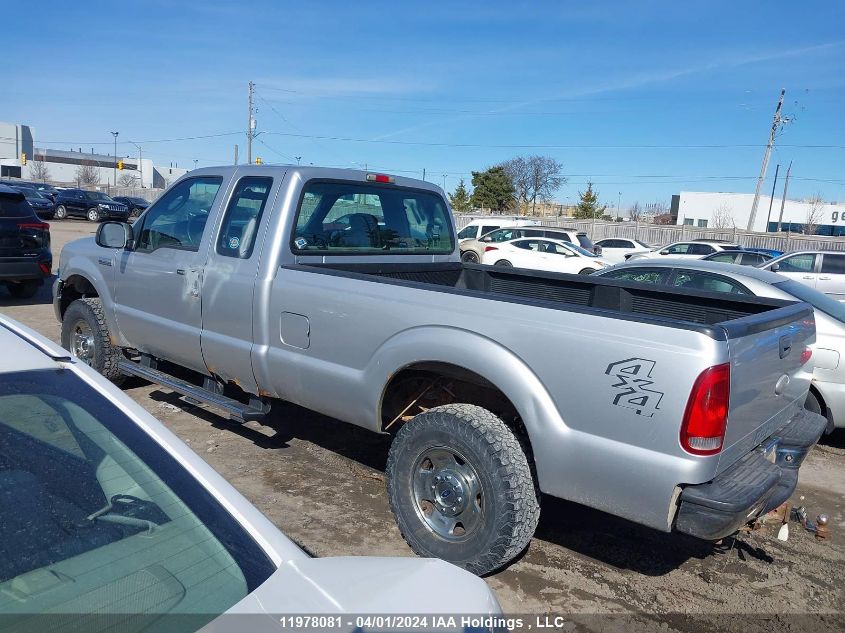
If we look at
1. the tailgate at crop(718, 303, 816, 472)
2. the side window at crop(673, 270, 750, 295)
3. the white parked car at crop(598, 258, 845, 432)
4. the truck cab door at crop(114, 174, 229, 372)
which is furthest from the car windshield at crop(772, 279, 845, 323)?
the truck cab door at crop(114, 174, 229, 372)

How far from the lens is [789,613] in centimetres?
345

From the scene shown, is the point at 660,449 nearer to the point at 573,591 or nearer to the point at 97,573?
the point at 573,591

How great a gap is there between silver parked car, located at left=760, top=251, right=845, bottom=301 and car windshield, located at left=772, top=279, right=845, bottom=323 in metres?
8.78

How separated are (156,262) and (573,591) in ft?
12.7

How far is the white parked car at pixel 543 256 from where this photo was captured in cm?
1912

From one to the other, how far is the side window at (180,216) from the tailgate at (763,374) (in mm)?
3780

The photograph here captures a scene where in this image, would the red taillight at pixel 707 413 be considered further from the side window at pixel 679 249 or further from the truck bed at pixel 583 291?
the side window at pixel 679 249

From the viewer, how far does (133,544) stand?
5.77 feet

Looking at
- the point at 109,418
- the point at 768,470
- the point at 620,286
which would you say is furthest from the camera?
the point at 620,286

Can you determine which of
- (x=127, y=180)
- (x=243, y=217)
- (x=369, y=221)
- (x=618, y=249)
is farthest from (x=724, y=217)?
(x=127, y=180)

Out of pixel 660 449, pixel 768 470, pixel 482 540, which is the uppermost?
pixel 660 449

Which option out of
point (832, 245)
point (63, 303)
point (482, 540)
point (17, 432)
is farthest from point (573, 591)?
point (832, 245)

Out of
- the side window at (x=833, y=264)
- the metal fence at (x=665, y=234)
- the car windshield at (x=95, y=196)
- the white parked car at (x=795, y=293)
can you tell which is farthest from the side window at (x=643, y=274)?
the car windshield at (x=95, y=196)

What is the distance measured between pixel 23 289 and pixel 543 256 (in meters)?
13.0
